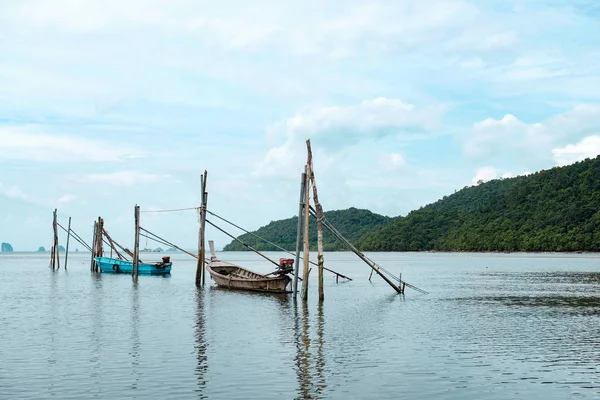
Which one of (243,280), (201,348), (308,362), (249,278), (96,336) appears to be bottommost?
(308,362)

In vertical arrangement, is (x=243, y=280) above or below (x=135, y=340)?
above

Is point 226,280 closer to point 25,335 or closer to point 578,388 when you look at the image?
point 25,335

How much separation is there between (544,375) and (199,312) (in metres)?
22.4

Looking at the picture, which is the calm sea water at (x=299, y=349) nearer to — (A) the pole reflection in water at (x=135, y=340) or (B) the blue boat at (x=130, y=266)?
(A) the pole reflection in water at (x=135, y=340)

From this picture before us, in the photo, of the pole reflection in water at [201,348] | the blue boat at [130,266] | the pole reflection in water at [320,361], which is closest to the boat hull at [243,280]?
the pole reflection in water at [201,348]

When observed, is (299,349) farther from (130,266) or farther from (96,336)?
(130,266)

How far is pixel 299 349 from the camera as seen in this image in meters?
25.5

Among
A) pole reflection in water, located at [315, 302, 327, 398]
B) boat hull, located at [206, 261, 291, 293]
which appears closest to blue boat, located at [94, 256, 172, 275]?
boat hull, located at [206, 261, 291, 293]

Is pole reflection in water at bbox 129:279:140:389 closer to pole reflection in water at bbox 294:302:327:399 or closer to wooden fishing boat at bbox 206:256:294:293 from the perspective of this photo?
pole reflection in water at bbox 294:302:327:399

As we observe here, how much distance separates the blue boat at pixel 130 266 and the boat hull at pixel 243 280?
886 inches

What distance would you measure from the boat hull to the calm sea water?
445 centimetres

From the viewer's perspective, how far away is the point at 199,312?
1521 inches

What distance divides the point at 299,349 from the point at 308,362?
271cm

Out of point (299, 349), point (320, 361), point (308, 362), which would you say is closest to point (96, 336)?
point (299, 349)
